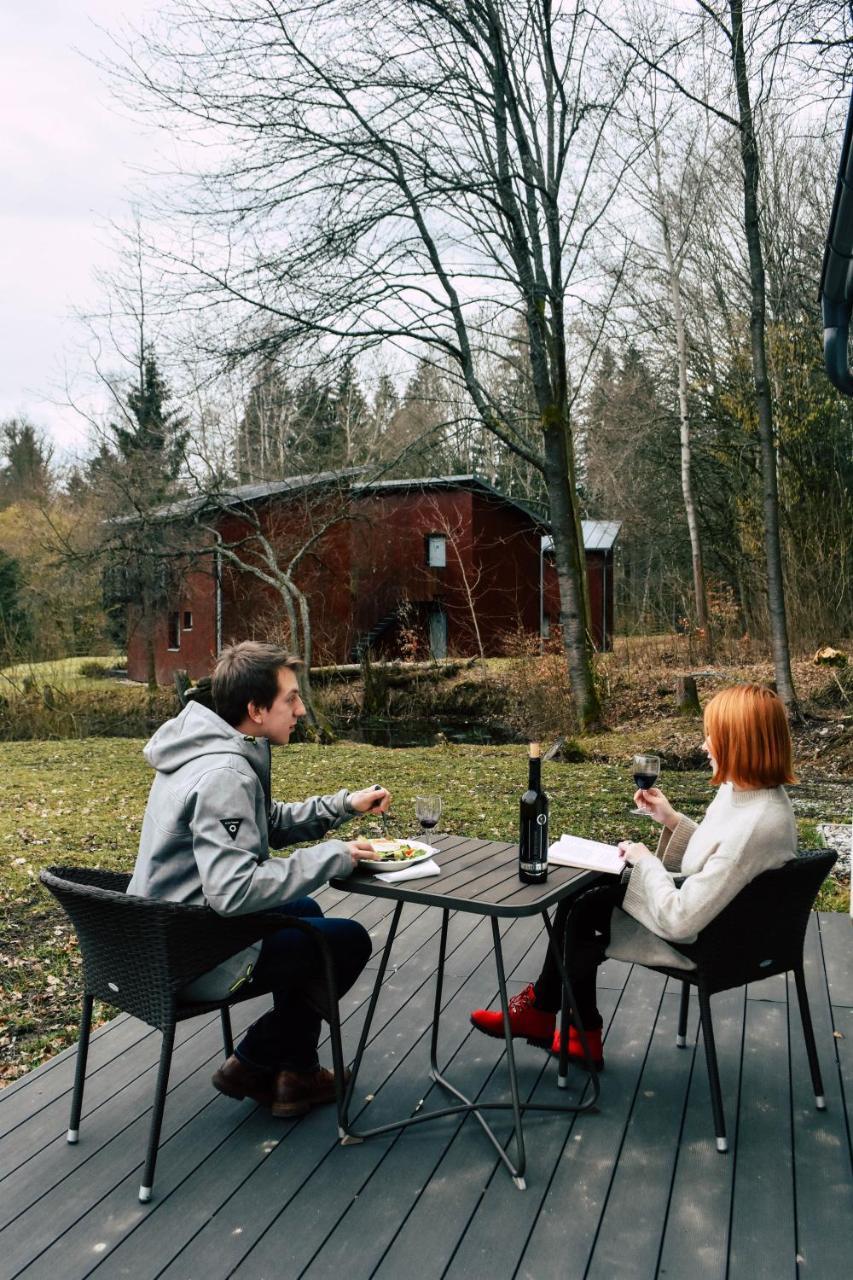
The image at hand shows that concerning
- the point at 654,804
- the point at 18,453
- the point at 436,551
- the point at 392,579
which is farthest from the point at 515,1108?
the point at 18,453

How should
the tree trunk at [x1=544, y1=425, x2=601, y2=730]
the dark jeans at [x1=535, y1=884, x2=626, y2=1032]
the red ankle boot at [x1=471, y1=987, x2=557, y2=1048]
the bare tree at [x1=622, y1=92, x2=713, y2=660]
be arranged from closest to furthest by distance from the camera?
the dark jeans at [x1=535, y1=884, x2=626, y2=1032], the red ankle boot at [x1=471, y1=987, x2=557, y2=1048], the tree trunk at [x1=544, y1=425, x2=601, y2=730], the bare tree at [x1=622, y1=92, x2=713, y2=660]

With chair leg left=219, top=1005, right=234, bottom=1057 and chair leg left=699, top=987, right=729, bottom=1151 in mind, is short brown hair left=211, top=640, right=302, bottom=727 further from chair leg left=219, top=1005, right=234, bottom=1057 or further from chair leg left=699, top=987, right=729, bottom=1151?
chair leg left=699, top=987, right=729, bottom=1151

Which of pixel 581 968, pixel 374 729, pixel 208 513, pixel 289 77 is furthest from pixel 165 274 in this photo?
pixel 208 513

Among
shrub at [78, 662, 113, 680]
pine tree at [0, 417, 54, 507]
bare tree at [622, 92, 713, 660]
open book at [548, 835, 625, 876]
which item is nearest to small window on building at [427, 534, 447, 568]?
bare tree at [622, 92, 713, 660]

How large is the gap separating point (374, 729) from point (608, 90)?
1076cm

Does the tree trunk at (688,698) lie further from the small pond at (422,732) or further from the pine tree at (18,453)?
the pine tree at (18,453)

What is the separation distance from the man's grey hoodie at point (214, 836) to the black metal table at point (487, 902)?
21 cm

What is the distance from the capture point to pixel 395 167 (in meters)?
11.5

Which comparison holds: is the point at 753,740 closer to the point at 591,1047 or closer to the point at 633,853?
the point at 633,853

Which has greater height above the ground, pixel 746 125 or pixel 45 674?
pixel 746 125

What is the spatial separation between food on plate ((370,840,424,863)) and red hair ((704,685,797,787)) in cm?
90

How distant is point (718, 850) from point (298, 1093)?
1423 mm

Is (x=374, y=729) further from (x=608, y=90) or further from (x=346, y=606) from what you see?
(x=608, y=90)

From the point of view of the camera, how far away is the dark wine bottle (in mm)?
2795
